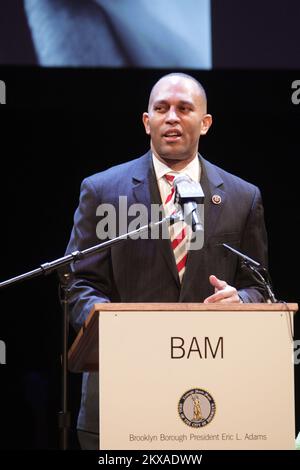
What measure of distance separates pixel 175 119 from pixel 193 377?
1306 millimetres

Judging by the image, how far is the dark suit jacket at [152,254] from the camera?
345 centimetres

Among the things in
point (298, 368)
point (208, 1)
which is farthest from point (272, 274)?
point (208, 1)

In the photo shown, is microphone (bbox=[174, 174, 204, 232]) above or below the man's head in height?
below

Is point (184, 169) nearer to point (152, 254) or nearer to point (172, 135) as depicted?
point (172, 135)

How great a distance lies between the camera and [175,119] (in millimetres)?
3609

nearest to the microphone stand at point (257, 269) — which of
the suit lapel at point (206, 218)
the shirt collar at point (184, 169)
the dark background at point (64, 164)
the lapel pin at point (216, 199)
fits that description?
the suit lapel at point (206, 218)

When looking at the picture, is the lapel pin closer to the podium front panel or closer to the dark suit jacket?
the dark suit jacket

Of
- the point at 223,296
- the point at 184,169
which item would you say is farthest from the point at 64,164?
the point at 223,296

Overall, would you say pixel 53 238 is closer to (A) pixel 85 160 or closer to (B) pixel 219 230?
(A) pixel 85 160

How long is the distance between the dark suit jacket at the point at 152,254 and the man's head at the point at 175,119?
0.39 feet

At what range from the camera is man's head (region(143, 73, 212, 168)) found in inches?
143

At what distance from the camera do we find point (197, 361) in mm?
2645

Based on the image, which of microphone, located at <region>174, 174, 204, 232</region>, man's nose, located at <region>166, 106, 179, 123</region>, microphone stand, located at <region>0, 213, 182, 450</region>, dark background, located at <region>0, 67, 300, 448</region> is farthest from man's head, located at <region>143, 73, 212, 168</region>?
dark background, located at <region>0, 67, 300, 448</region>

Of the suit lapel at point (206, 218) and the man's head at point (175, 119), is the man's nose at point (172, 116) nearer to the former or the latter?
A: the man's head at point (175, 119)
